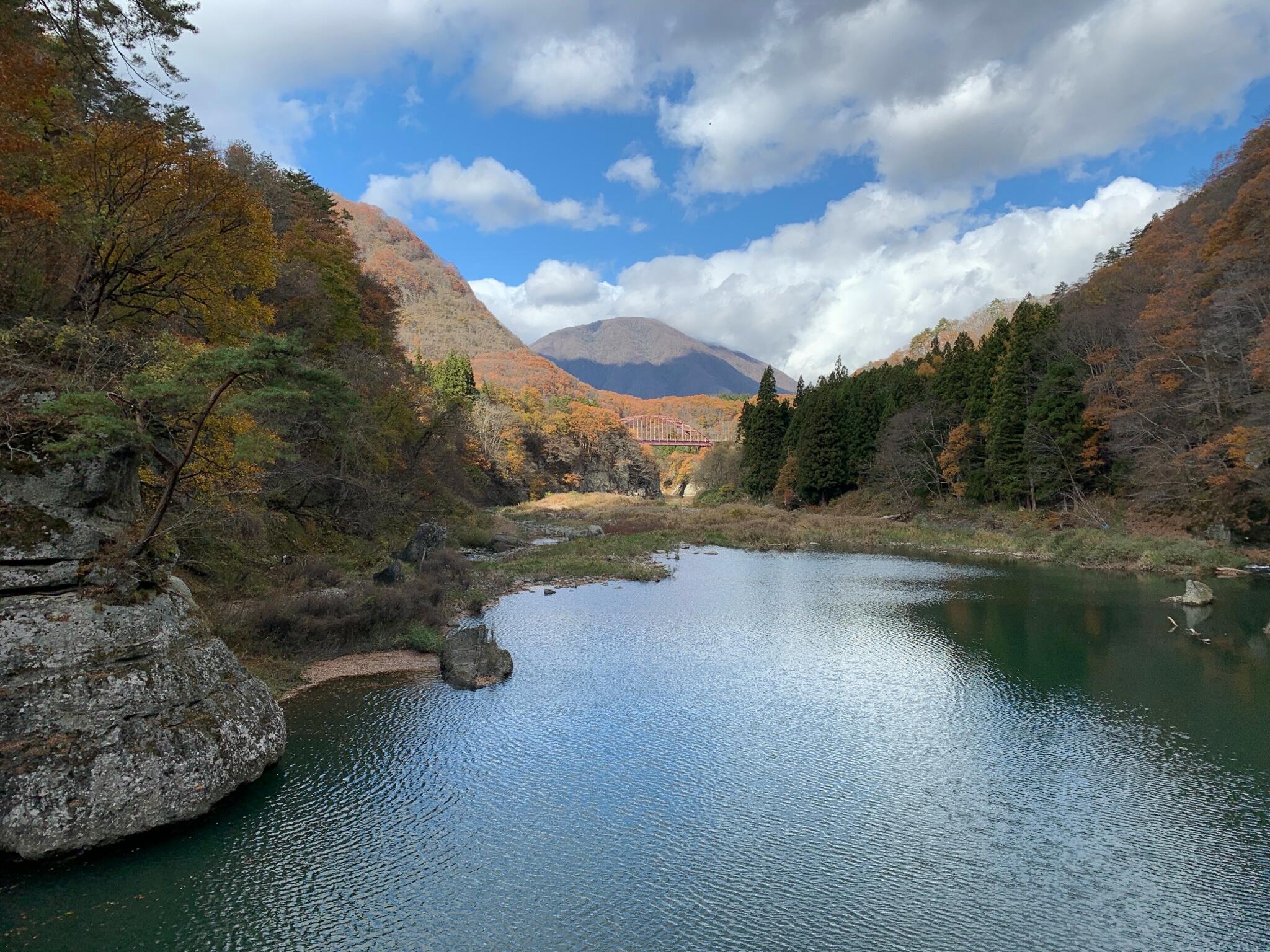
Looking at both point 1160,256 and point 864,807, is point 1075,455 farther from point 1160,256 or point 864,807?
point 864,807

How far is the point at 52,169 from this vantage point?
1328 cm

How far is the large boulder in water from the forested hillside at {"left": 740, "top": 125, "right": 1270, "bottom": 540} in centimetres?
2657

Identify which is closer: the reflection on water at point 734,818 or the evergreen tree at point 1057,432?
the reflection on water at point 734,818

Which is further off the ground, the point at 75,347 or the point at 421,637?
the point at 75,347

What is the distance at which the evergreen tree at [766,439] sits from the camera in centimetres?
6962

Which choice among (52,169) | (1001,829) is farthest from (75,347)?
(1001,829)

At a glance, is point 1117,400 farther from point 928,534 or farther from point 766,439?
point 766,439

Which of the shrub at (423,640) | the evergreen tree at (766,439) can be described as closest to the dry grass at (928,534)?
the evergreen tree at (766,439)

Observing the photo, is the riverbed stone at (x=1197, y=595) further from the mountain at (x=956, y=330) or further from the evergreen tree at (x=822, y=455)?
the mountain at (x=956, y=330)

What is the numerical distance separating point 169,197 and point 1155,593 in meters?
30.5

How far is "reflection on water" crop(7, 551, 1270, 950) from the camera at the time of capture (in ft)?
22.4

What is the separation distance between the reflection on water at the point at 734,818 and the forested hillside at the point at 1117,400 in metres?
18.6

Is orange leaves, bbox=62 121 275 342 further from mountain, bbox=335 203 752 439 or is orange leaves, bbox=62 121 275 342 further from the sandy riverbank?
mountain, bbox=335 203 752 439

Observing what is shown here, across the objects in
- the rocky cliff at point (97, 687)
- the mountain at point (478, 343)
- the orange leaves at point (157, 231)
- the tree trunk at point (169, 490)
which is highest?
the mountain at point (478, 343)
